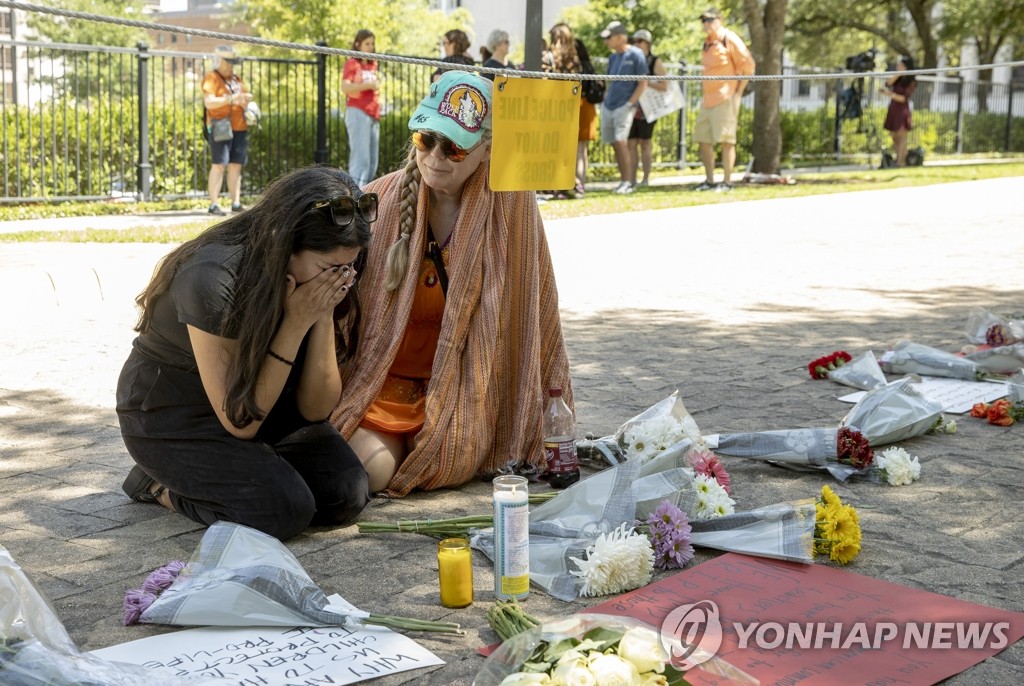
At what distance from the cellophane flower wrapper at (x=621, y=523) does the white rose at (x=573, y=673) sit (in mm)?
997

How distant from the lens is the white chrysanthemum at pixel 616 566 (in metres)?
3.02

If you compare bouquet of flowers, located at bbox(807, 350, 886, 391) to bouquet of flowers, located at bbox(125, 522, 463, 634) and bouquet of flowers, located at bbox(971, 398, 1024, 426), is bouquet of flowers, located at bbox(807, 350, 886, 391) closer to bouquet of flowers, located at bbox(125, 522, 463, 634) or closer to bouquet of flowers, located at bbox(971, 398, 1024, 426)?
bouquet of flowers, located at bbox(971, 398, 1024, 426)

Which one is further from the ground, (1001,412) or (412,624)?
(1001,412)

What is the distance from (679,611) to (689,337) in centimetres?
383

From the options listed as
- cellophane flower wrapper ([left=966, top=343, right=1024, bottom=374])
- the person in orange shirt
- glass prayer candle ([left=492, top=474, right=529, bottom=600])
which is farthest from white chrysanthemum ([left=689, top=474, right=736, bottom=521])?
the person in orange shirt

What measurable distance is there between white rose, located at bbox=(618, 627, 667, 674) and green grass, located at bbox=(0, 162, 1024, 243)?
25.5 ft

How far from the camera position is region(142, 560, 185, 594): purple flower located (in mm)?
2941

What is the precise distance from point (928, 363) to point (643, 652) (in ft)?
12.8

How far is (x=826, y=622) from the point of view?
9.39ft

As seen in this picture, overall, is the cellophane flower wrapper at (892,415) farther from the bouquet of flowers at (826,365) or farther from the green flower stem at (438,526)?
the green flower stem at (438,526)

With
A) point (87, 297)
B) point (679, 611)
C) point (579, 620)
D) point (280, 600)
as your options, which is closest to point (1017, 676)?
point (679, 611)

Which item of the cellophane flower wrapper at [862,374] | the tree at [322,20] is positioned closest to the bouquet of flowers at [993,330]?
the cellophane flower wrapper at [862,374]

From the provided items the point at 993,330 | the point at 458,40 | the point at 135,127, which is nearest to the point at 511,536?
the point at 993,330

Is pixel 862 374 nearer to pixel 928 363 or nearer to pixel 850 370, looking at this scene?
pixel 850 370
